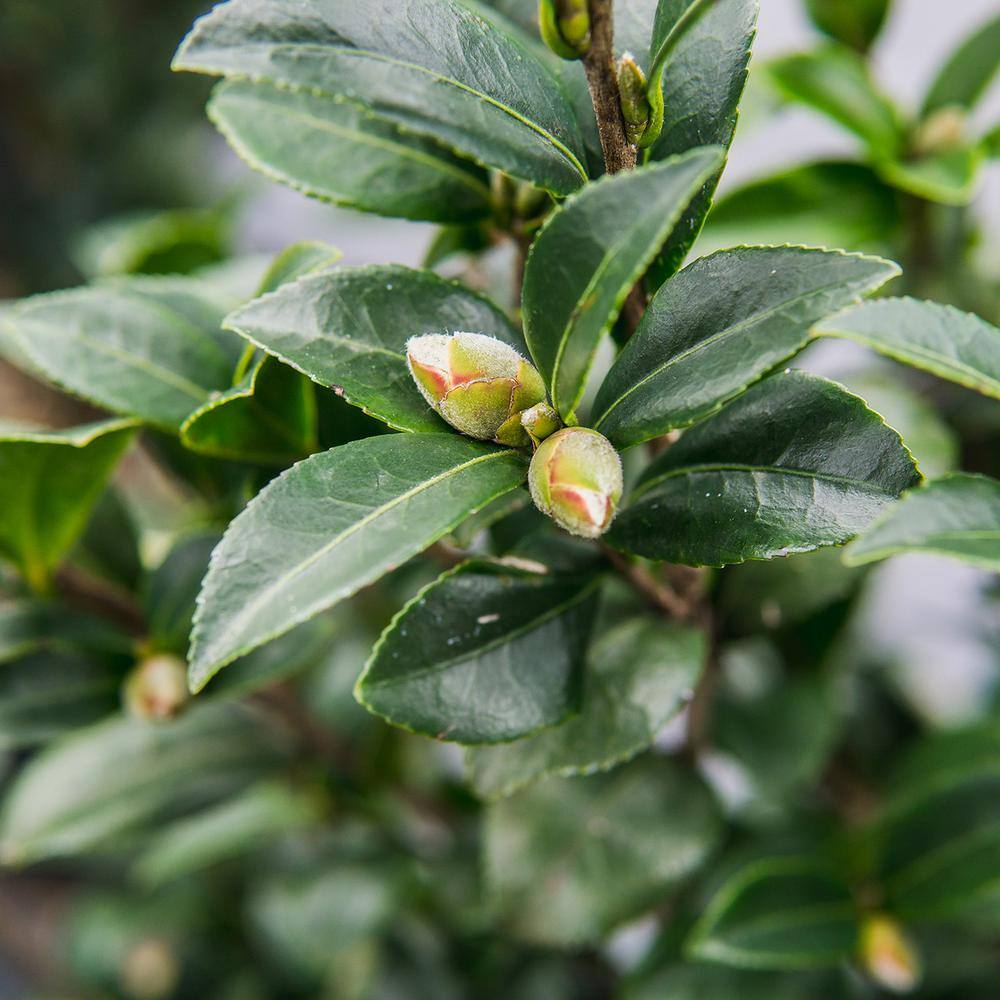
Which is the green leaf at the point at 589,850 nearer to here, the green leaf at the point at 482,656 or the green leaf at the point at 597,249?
the green leaf at the point at 482,656

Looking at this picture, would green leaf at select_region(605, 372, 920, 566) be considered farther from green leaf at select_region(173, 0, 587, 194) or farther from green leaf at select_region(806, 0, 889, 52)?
green leaf at select_region(806, 0, 889, 52)

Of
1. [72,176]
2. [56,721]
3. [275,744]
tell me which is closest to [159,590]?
[56,721]

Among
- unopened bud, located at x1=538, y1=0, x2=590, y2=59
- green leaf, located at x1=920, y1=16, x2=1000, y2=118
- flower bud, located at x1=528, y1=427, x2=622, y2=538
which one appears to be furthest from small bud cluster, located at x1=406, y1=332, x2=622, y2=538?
green leaf, located at x1=920, y1=16, x2=1000, y2=118

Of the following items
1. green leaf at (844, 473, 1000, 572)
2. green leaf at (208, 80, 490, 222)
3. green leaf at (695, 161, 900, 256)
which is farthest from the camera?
green leaf at (695, 161, 900, 256)

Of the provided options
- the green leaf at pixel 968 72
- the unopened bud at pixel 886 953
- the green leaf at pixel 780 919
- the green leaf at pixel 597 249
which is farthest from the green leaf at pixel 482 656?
the green leaf at pixel 968 72

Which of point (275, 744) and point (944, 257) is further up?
point (944, 257)

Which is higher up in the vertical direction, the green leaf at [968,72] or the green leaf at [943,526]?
the green leaf at [968,72]

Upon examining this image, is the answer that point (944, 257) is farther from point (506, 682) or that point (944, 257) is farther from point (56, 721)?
point (56, 721)
